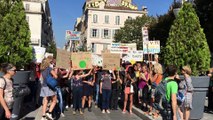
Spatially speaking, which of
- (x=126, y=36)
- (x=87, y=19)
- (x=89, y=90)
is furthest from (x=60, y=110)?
(x=87, y=19)

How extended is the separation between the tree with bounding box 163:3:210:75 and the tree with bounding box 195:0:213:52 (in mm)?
19901

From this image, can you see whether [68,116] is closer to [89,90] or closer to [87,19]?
[89,90]

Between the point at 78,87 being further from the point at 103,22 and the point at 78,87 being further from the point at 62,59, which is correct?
the point at 103,22

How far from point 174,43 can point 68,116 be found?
407cm

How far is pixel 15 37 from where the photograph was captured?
14.8 metres

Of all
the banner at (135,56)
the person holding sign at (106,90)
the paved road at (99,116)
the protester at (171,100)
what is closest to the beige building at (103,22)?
the banner at (135,56)

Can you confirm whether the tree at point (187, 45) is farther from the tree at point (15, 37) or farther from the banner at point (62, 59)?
the tree at point (15, 37)

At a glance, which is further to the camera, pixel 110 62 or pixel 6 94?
pixel 110 62

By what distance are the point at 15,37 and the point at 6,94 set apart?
8031 millimetres

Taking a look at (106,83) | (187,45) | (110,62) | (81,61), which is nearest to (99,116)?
(106,83)

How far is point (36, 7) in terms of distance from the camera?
292 feet

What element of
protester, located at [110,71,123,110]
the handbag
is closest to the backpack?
the handbag

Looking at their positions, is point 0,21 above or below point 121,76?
above

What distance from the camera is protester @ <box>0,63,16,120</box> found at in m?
6.78
